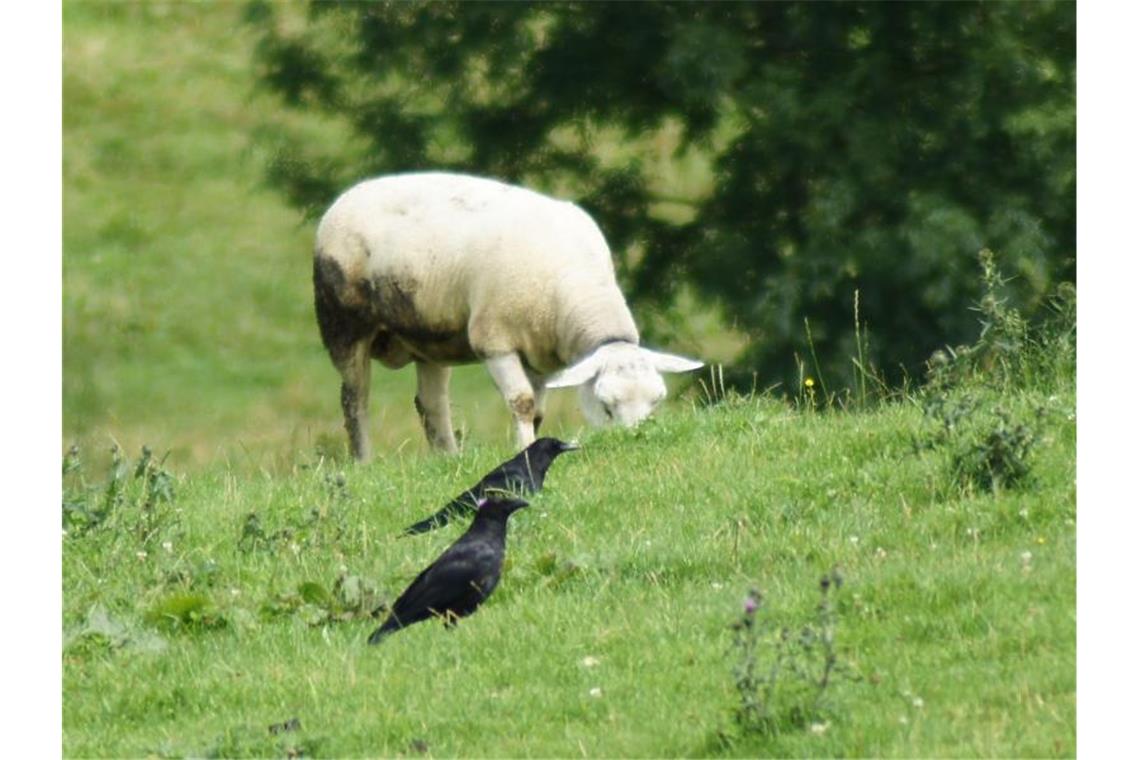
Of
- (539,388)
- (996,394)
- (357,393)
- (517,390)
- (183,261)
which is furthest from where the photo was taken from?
(183,261)

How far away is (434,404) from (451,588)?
7.36 metres

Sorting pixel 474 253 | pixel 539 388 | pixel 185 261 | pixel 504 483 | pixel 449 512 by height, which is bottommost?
pixel 185 261

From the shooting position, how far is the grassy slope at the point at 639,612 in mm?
6020

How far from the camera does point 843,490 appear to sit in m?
8.41

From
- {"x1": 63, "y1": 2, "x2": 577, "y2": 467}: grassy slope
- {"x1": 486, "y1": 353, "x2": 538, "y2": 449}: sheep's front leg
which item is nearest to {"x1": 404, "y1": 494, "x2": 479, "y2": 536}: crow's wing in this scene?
{"x1": 486, "y1": 353, "x2": 538, "y2": 449}: sheep's front leg

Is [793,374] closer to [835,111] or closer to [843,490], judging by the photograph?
[835,111]

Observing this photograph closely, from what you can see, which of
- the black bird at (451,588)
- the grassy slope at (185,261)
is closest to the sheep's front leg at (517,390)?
the grassy slope at (185,261)

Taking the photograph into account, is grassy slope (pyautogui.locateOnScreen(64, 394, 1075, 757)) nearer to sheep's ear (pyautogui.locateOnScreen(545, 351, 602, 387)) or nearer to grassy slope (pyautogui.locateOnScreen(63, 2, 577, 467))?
sheep's ear (pyautogui.locateOnScreen(545, 351, 602, 387))

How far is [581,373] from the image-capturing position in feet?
39.2

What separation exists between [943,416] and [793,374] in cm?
942

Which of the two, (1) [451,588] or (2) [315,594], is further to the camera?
(2) [315,594]

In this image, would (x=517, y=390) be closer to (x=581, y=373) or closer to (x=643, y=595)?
(x=581, y=373)

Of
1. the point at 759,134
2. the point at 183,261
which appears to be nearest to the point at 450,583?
the point at 759,134

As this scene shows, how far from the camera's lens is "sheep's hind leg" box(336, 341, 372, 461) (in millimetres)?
14602
